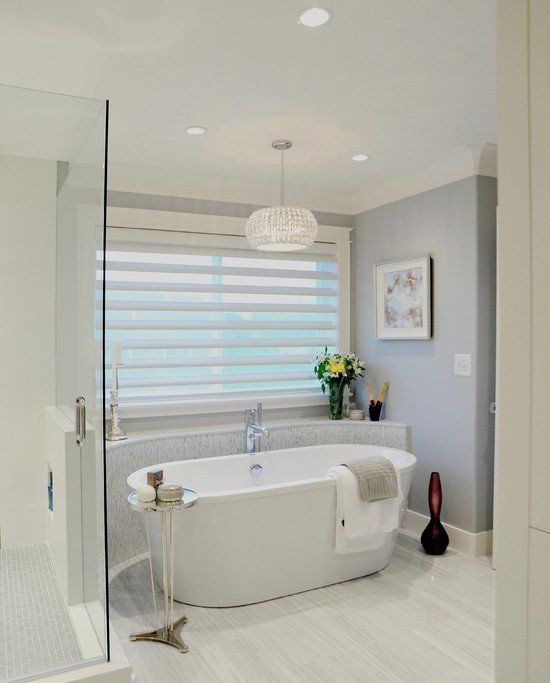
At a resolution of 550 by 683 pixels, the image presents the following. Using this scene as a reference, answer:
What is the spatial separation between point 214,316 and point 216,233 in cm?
62

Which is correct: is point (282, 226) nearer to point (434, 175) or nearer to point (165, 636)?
point (434, 175)

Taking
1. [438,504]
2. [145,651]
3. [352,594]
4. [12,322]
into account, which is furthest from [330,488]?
[12,322]

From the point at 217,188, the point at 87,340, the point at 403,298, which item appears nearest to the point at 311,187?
the point at 217,188

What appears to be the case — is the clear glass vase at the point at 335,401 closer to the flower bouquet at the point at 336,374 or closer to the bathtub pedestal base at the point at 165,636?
the flower bouquet at the point at 336,374

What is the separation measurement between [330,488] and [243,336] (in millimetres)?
1572

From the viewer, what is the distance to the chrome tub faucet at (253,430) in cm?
400

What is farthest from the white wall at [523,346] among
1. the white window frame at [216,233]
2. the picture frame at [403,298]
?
the white window frame at [216,233]

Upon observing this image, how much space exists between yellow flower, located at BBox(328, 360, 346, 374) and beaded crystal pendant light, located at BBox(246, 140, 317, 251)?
1219mm

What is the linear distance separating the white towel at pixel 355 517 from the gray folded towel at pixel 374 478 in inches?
1.2

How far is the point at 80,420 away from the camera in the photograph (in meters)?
2.08

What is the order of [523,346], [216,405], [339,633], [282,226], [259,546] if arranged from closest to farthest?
1. [523,346]
2. [339,633]
3. [259,546]
4. [282,226]
5. [216,405]

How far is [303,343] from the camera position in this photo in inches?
182

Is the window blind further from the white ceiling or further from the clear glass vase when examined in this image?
the white ceiling

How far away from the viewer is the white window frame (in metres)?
3.94
